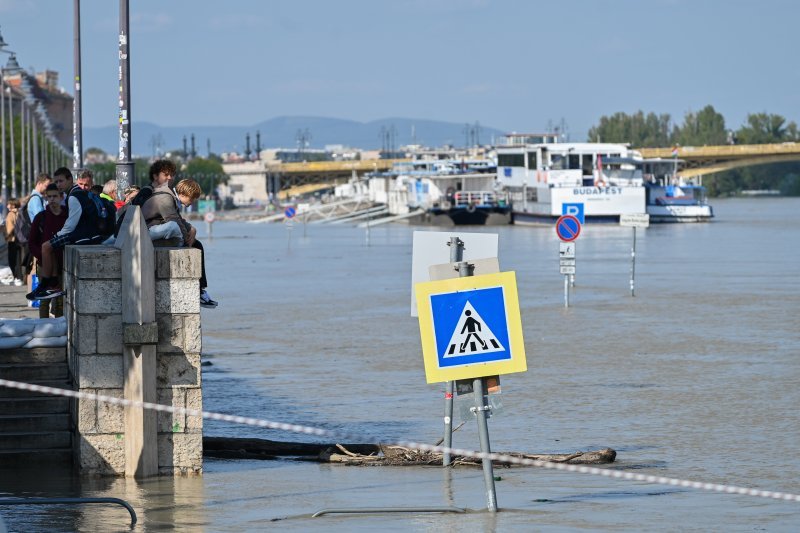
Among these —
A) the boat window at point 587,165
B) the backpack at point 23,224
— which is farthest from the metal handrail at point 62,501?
the boat window at point 587,165

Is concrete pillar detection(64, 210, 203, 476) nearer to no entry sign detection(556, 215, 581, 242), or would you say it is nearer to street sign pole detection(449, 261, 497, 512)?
street sign pole detection(449, 261, 497, 512)

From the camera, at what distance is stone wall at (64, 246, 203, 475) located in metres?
11.0

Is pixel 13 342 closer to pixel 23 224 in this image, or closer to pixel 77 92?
pixel 23 224

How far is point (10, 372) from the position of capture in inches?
481

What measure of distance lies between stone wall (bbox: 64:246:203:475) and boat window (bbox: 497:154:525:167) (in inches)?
3984

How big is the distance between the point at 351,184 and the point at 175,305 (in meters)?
182

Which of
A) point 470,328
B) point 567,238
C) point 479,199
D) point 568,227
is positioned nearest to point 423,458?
point 470,328

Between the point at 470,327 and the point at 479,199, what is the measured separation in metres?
107

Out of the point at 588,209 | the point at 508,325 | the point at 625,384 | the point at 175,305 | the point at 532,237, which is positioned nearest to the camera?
the point at 508,325

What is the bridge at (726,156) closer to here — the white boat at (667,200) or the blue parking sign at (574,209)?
the white boat at (667,200)

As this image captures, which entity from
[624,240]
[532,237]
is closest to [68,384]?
[624,240]

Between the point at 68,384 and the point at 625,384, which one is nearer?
the point at 68,384

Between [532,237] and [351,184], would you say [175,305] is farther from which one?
[351,184]

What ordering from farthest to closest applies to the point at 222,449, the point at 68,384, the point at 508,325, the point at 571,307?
the point at 571,307, the point at 222,449, the point at 68,384, the point at 508,325
